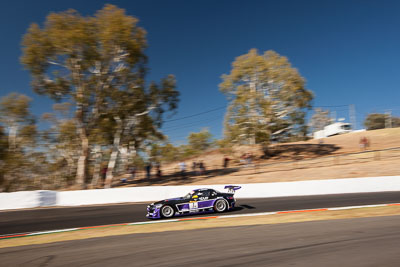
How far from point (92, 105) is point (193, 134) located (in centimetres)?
3583

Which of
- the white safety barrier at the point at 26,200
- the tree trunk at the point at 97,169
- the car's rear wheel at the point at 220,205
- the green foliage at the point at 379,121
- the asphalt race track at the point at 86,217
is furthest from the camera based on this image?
the green foliage at the point at 379,121

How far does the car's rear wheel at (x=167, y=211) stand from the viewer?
10.7 meters

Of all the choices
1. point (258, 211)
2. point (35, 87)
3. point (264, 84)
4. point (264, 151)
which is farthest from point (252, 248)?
point (264, 151)

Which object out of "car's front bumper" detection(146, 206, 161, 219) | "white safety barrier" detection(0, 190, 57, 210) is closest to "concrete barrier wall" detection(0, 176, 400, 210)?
"white safety barrier" detection(0, 190, 57, 210)

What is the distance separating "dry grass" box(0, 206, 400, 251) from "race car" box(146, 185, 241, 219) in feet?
3.38

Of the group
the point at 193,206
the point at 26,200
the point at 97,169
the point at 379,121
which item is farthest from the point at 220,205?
the point at 379,121

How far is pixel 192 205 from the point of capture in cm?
1101

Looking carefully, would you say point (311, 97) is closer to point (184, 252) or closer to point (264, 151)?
point (264, 151)

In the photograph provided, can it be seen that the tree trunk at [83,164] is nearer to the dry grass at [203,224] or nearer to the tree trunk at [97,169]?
the tree trunk at [97,169]

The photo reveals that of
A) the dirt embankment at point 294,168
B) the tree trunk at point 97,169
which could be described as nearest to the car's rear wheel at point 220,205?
the dirt embankment at point 294,168

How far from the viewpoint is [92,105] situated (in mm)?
25188

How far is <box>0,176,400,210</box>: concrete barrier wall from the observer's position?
1590 cm

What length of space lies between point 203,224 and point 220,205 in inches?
92.4

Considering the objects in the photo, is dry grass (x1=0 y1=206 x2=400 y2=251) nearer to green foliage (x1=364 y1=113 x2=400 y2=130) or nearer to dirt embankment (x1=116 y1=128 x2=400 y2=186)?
dirt embankment (x1=116 y1=128 x2=400 y2=186)
